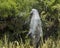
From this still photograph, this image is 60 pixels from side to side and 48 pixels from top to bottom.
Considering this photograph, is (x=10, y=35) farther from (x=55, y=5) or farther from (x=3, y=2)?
(x=55, y=5)

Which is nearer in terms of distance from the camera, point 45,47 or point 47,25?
point 45,47

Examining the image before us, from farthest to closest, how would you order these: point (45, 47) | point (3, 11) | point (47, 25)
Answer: point (47, 25) < point (3, 11) < point (45, 47)

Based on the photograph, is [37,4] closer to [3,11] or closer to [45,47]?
[3,11]

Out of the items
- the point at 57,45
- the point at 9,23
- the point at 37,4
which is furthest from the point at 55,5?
the point at 57,45

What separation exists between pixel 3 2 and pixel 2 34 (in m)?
0.91

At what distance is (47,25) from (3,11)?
1504 millimetres

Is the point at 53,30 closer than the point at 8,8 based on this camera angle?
No

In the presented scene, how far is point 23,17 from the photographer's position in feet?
28.1

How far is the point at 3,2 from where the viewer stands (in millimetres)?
8328

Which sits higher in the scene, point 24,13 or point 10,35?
point 24,13

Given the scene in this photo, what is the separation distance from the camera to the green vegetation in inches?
326

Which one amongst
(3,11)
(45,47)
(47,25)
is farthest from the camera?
(47,25)

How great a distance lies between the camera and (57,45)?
6977mm

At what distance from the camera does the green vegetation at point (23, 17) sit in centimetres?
828
